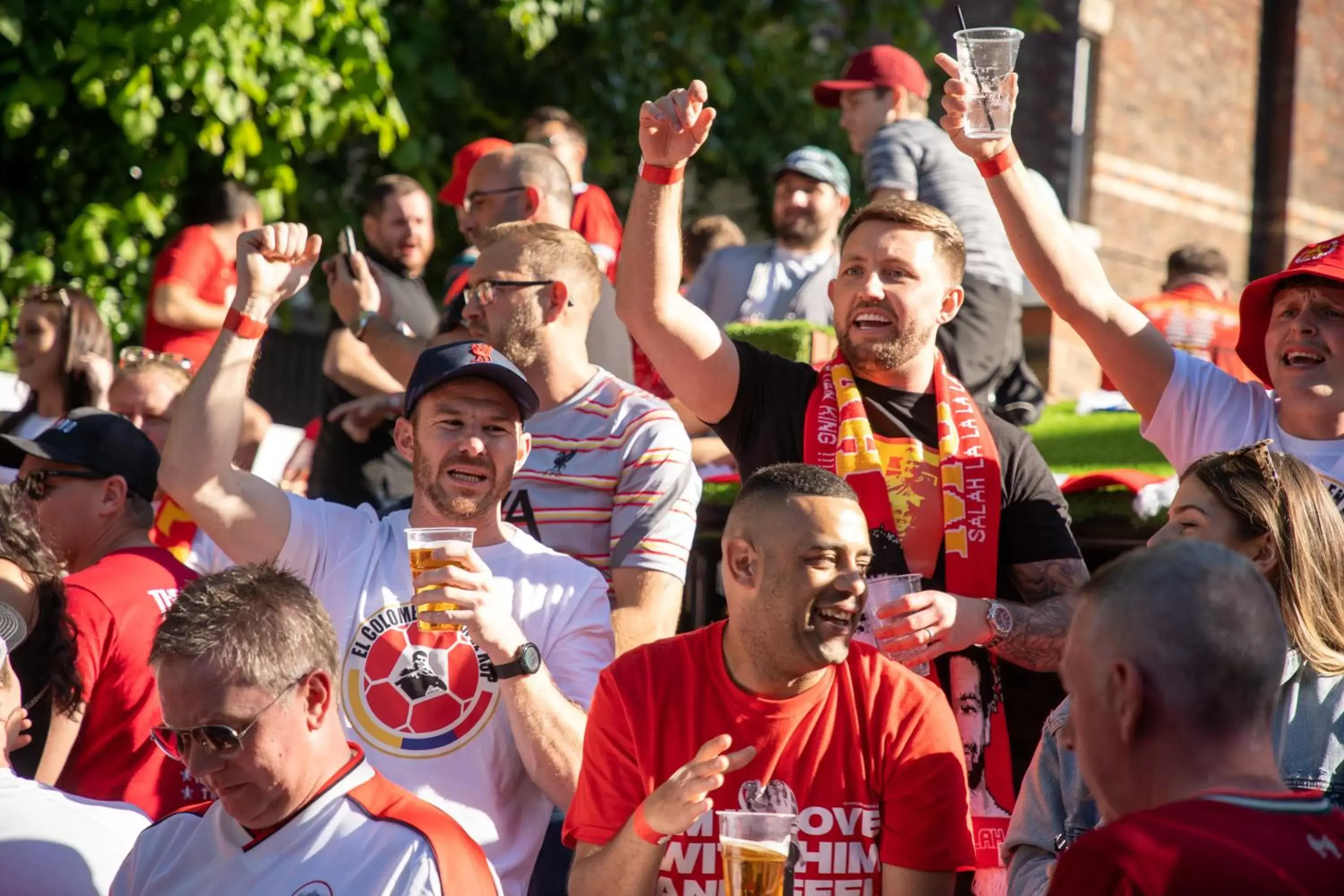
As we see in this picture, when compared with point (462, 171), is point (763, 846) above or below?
below

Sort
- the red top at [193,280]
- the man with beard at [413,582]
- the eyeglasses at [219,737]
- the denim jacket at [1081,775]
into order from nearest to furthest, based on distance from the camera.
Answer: the eyeglasses at [219,737] → the denim jacket at [1081,775] → the man with beard at [413,582] → the red top at [193,280]

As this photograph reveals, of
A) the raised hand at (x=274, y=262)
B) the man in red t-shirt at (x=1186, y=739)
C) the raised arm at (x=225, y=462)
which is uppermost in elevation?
the raised hand at (x=274, y=262)

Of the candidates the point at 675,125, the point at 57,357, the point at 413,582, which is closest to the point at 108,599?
the point at 413,582

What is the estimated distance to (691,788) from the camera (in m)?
Answer: 2.89

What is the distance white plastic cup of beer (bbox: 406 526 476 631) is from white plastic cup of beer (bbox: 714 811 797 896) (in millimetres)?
952

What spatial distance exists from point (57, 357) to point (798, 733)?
4.74m

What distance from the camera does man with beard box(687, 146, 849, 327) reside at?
751 cm

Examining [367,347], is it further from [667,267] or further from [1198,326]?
[1198,326]

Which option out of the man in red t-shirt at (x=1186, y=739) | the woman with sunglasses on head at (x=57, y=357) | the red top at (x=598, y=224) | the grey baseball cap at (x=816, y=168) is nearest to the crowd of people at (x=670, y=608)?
the man in red t-shirt at (x=1186, y=739)

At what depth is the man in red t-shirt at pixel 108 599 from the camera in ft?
14.1

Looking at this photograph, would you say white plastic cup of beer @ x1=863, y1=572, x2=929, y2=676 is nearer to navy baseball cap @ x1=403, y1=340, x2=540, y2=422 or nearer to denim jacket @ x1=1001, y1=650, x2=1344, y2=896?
denim jacket @ x1=1001, y1=650, x2=1344, y2=896

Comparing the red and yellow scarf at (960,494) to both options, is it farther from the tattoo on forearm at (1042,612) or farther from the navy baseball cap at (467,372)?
the navy baseball cap at (467,372)

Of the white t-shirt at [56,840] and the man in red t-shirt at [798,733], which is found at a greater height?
the man in red t-shirt at [798,733]

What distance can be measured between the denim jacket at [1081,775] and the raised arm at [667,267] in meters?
1.35
